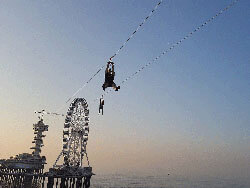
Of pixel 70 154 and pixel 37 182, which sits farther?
pixel 37 182

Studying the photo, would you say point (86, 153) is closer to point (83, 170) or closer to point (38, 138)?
point (83, 170)

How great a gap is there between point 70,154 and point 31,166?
2128cm

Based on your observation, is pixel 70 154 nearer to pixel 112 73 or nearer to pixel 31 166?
pixel 31 166

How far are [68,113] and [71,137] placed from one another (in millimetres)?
6418

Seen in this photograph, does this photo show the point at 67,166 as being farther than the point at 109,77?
Yes

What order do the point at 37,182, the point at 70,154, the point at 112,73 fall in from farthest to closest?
the point at 37,182 < the point at 70,154 < the point at 112,73

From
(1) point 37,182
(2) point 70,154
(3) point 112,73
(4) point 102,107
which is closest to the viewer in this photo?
(3) point 112,73

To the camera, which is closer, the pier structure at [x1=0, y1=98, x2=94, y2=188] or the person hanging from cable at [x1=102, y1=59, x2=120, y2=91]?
the person hanging from cable at [x1=102, y1=59, x2=120, y2=91]

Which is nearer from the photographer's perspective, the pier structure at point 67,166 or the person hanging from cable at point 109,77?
the person hanging from cable at point 109,77

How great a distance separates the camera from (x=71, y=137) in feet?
205

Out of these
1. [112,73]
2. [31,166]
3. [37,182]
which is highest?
[112,73]

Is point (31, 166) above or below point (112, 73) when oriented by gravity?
below

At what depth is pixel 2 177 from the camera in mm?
70625

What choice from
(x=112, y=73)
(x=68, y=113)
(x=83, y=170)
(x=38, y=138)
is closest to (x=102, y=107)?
(x=112, y=73)
